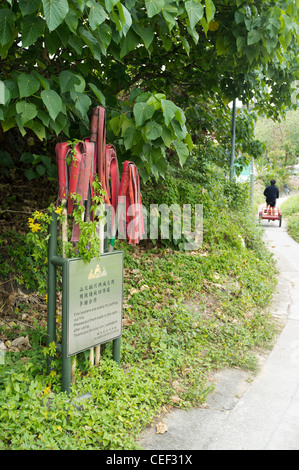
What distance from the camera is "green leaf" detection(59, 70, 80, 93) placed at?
294 cm

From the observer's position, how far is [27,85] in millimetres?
2760

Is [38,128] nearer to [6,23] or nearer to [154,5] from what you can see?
[6,23]

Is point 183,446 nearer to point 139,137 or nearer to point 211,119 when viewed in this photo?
point 139,137

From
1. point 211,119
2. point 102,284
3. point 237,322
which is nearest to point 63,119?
point 102,284

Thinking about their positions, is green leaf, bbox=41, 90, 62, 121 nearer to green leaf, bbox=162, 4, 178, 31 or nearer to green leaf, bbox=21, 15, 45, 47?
green leaf, bbox=21, 15, 45, 47

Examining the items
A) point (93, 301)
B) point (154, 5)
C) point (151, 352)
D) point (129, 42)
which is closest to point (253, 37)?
point (129, 42)

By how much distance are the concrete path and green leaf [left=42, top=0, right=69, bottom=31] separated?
107 inches

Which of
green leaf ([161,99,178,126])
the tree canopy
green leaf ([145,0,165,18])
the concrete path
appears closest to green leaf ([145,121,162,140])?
the tree canopy

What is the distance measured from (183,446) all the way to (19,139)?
14.1 ft

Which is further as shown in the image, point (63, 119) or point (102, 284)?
point (102, 284)

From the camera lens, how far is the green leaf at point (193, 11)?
3.12 meters

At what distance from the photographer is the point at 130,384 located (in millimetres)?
3549

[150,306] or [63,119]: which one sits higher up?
[63,119]

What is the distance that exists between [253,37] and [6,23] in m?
2.24
